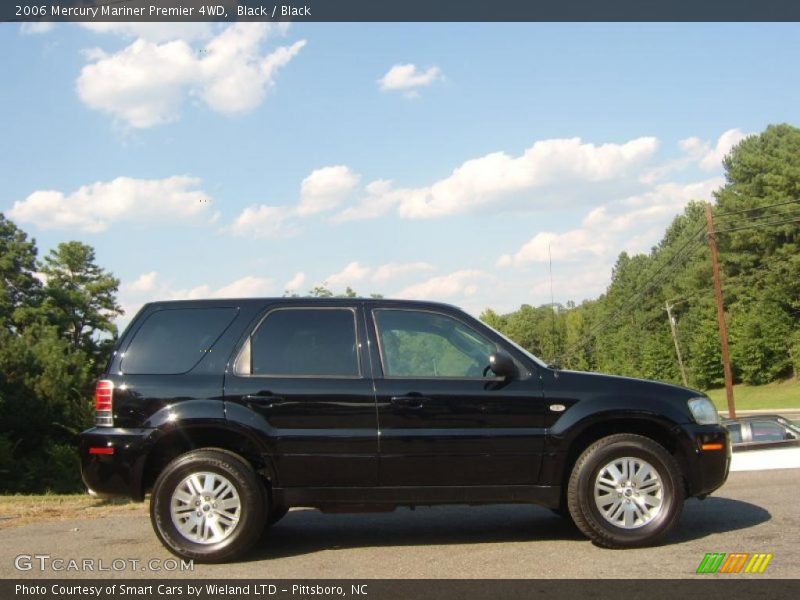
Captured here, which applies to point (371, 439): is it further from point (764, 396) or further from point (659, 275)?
point (659, 275)

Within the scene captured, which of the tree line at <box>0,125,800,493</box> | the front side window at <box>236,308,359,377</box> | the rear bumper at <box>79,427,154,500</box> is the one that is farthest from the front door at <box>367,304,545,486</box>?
the tree line at <box>0,125,800,493</box>

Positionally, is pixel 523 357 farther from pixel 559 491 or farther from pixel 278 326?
pixel 278 326

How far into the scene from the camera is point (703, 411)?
6395 mm

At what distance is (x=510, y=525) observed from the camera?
717 centimetres

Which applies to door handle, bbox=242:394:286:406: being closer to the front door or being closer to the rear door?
the rear door

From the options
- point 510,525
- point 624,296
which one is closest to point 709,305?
point 624,296

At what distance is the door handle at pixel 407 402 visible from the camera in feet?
20.1

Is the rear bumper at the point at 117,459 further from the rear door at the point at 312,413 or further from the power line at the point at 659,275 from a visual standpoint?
the power line at the point at 659,275

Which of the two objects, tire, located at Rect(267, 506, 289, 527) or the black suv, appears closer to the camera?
the black suv

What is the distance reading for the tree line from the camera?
39125 mm

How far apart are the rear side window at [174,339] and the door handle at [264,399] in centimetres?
54

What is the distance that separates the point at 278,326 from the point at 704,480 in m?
3.43

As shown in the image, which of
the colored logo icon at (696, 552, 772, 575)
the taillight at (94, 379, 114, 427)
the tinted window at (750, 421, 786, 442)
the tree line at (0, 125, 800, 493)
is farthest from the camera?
the tree line at (0, 125, 800, 493)
